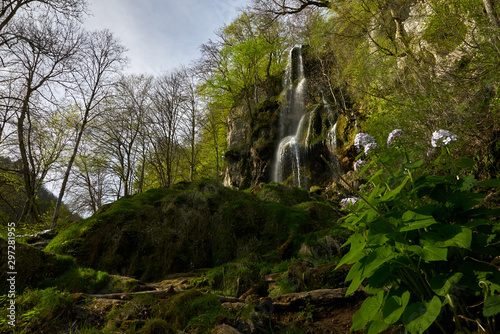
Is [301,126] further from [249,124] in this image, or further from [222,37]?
[222,37]

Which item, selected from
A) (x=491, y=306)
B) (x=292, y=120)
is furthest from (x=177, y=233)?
(x=292, y=120)

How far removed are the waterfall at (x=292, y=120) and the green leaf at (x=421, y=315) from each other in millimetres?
14361

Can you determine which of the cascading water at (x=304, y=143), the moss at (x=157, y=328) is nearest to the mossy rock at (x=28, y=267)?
the moss at (x=157, y=328)

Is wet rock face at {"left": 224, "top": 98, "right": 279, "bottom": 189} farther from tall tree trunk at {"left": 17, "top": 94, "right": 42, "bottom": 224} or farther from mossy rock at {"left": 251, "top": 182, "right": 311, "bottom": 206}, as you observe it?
tall tree trunk at {"left": 17, "top": 94, "right": 42, "bottom": 224}

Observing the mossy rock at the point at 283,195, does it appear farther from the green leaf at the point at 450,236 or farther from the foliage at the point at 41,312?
the green leaf at the point at 450,236

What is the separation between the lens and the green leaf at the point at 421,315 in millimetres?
1297

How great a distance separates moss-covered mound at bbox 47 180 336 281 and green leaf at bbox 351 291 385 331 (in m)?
5.23

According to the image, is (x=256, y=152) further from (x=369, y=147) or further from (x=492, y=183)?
(x=492, y=183)

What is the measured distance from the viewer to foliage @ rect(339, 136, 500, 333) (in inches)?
54.7

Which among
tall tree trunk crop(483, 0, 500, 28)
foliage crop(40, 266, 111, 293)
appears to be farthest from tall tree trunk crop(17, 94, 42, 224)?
tall tree trunk crop(483, 0, 500, 28)

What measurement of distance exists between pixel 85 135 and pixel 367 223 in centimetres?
1990

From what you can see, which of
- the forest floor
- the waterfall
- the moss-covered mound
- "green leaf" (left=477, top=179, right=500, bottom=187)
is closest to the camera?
"green leaf" (left=477, top=179, right=500, bottom=187)

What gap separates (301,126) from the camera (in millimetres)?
18156

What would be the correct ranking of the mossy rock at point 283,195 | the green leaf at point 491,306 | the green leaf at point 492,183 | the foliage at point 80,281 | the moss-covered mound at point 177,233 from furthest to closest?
the mossy rock at point 283,195, the moss-covered mound at point 177,233, the foliage at point 80,281, the green leaf at point 492,183, the green leaf at point 491,306
